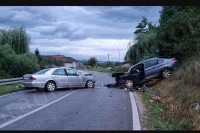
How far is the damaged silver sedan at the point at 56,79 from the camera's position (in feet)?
38.2

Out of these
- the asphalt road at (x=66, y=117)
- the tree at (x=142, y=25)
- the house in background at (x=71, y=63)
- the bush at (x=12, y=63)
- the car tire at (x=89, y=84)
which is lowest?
the asphalt road at (x=66, y=117)

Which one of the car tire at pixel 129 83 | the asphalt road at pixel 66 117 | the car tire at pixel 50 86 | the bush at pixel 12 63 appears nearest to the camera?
the asphalt road at pixel 66 117

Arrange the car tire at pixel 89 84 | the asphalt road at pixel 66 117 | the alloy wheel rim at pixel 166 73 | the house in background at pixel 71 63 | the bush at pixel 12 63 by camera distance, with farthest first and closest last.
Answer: the house in background at pixel 71 63
the bush at pixel 12 63
the car tire at pixel 89 84
the alloy wheel rim at pixel 166 73
the asphalt road at pixel 66 117

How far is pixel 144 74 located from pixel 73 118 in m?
8.02

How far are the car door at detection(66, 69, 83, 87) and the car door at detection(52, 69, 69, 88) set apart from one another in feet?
0.95

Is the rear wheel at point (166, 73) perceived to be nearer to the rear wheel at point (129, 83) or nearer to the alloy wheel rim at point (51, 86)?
the rear wheel at point (129, 83)

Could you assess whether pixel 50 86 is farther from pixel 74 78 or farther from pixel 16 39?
pixel 16 39

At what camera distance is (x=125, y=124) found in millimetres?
5324

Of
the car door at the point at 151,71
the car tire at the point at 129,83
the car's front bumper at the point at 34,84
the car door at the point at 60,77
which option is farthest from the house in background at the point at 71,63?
the car door at the point at 151,71

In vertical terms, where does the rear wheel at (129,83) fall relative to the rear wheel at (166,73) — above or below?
below

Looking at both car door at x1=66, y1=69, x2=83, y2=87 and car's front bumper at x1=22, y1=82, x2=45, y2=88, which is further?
car door at x1=66, y1=69, x2=83, y2=87

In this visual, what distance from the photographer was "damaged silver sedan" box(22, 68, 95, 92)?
11.7 meters

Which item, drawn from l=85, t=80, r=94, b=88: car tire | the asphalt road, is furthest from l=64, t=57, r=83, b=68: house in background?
the asphalt road

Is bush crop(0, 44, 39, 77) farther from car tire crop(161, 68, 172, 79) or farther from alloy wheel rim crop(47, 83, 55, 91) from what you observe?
car tire crop(161, 68, 172, 79)
